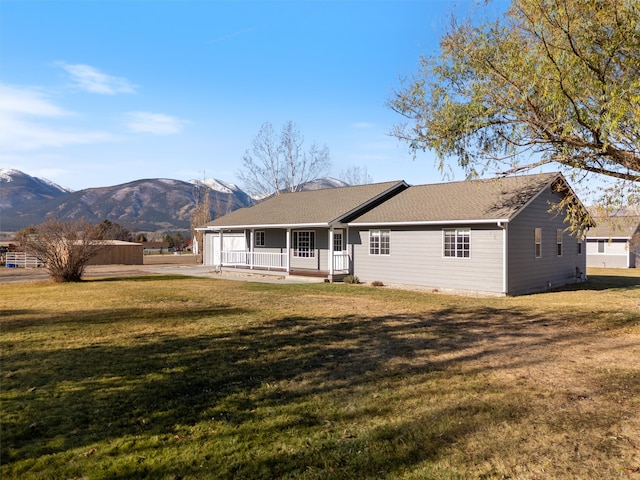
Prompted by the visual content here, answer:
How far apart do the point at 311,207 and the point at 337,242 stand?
331cm

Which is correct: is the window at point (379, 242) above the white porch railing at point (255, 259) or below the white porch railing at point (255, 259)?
above

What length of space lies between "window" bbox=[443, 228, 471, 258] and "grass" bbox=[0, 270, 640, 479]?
628cm

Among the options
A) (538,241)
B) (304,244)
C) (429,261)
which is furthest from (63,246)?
(538,241)

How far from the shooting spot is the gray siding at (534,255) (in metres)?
16.2

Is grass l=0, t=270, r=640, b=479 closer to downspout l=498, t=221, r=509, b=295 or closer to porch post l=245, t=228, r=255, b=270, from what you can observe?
downspout l=498, t=221, r=509, b=295

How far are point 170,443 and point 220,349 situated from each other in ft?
11.5

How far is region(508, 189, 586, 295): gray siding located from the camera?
16.2m

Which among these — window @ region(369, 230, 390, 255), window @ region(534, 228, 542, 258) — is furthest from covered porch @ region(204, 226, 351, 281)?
window @ region(534, 228, 542, 258)

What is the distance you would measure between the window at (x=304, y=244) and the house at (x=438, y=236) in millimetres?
56

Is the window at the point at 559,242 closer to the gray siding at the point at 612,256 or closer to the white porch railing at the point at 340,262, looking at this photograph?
the white porch railing at the point at 340,262

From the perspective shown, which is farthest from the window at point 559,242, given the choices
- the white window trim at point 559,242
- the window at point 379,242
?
the window at point 379,242

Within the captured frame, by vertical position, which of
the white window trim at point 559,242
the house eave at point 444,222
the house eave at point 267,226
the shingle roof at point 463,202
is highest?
the shingle roof at point 463,202

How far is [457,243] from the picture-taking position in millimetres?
16938

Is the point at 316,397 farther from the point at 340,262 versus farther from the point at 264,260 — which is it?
the point at 264,260
